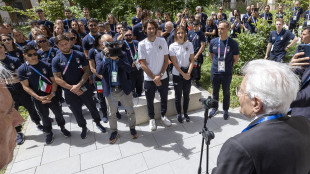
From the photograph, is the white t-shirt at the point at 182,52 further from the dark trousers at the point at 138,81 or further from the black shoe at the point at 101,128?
the black shoe at the point at 101,128

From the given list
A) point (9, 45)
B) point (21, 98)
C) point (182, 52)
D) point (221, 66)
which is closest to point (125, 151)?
point (182, 52)

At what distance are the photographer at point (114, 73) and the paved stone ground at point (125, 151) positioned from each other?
0.45 meters

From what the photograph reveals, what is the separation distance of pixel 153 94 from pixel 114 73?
102 centimetres

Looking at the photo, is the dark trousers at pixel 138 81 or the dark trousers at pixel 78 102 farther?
the dark trousers at pixel 138 81

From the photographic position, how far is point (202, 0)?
1416 centimetres

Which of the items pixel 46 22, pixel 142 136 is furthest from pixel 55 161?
pixel 46 22

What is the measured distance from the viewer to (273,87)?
1.33 m

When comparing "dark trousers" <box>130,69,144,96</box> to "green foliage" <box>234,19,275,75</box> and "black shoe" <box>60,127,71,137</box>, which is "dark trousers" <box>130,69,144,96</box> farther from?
"green foliage" <box>234,19,275,75</box>

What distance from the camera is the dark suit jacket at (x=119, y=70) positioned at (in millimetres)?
3259

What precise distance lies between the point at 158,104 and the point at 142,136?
0.85 meters

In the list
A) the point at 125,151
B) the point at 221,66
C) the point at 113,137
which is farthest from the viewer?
the point at 221,66

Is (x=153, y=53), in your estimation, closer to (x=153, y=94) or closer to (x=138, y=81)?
(x=153, y=94)

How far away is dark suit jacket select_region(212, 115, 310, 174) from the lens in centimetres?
115

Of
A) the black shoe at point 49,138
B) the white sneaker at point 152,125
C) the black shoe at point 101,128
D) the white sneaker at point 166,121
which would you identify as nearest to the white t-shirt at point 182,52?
the white sneaker at point 166,121
